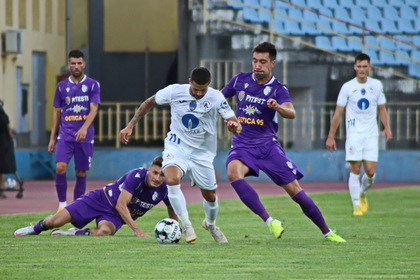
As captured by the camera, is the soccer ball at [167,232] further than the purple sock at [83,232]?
No

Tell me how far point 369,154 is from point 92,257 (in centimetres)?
735

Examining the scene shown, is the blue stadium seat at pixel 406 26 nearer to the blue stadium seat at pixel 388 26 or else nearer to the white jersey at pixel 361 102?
the blue stadium seat at pixel 388 26

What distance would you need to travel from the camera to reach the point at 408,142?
2588 centimetres

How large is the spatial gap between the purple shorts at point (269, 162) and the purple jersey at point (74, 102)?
186 inches

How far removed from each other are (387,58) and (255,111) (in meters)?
18.2

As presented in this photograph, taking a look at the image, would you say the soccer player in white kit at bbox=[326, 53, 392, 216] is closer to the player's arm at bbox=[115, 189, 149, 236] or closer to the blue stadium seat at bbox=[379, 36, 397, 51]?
the player's arm at bbox=[115, 189, 149, 236]

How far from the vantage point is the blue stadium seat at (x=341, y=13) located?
28.8 metres

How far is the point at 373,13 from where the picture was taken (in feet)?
A: 95.2

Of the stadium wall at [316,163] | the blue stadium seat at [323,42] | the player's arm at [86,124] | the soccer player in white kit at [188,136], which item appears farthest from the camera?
the blue stadium seat at [323,42]

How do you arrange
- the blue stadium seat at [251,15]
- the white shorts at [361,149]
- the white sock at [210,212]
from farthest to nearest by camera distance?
the blue stadium seat at [251,15], the white shorts at [361,149], the white sock at [210,212]

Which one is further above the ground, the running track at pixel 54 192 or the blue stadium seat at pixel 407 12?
the blue stadium seat at pixel 407 12

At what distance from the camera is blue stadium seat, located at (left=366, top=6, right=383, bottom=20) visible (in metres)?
28.9

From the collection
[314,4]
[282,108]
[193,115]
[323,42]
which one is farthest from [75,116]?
[314,4]

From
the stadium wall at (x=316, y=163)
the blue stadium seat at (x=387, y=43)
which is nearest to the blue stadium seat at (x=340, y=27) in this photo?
the blue stadium seat at (x=387, y=43)
